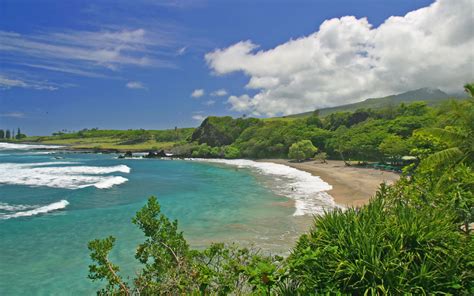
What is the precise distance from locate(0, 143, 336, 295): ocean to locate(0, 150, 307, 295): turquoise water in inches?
2.0

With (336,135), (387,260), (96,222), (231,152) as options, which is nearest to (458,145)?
(387,260)

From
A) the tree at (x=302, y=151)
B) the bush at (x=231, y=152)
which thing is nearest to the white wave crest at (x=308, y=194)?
the tree at (x=302, y=151)

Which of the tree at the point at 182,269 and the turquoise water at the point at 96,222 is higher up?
the tree at the point at 182,269

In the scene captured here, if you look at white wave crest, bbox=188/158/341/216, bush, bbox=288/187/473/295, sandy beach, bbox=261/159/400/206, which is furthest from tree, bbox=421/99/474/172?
sandy beach, bbox=261/159/400/206

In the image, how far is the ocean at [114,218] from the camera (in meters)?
16.8

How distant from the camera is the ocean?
1684 cm

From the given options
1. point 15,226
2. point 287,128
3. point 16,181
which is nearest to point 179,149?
point 287,128

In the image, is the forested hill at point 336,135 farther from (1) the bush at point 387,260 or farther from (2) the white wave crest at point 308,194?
(1) the bush at point 387,260

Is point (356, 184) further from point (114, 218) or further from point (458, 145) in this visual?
point (114, 218)

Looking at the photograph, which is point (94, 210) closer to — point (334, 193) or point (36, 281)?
point (36, 281)

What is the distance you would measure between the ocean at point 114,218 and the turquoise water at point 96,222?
0.05 metres

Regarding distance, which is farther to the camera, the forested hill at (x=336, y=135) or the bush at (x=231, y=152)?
the bush at (x=231, y=152)

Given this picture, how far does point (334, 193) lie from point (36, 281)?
94.0 feet

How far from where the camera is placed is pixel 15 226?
2433 centimetres
